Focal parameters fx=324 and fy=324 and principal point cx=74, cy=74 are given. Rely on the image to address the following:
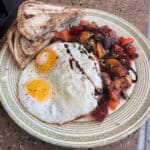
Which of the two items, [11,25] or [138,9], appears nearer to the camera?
[11,25]

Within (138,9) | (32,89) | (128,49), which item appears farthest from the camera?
(138,9)

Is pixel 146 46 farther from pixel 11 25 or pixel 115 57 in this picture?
pixel 11 25

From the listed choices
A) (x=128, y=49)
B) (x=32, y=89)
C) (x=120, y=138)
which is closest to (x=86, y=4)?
(x=128, y=49)

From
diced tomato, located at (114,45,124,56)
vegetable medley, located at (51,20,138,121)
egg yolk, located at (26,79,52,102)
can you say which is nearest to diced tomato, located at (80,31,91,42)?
vegetable medley, located at (51,20,138,121)

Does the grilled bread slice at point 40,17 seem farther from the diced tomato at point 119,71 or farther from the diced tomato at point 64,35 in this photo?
the diced tomato at point 119,71

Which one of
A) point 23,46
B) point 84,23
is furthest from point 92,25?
point 23,46

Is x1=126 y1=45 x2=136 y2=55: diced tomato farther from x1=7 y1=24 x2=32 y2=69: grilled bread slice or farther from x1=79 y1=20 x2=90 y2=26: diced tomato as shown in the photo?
x1=7 y1=24 x2=32 y2=69: grilled bread slice

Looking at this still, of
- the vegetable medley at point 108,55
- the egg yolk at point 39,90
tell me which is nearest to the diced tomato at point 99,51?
the vegetable medley at point 108,55

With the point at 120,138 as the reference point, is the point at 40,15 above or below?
above
